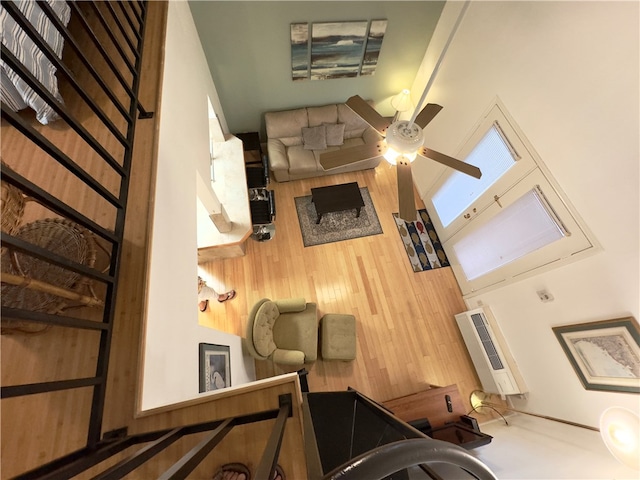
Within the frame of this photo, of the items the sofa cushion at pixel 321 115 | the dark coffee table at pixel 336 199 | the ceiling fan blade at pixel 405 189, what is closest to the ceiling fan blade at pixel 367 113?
the ceiling fan blade at pixel 405 189

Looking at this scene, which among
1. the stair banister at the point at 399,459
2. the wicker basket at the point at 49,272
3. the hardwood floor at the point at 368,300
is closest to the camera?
the stair banister at the point at 399,459

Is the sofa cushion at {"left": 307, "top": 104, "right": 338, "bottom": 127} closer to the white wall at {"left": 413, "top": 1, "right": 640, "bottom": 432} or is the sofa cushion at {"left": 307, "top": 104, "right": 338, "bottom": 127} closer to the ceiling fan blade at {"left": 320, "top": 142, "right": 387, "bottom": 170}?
the white wall at {"left": 413, "top": 1, "right": 640, "bottom": 432}

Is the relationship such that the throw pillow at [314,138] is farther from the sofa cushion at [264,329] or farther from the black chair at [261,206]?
the sofa cushion at [264,329]

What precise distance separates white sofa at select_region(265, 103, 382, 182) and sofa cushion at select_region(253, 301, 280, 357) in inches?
92.6

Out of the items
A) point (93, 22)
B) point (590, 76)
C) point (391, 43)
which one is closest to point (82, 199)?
point (93, 22)

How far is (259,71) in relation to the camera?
4.08 metres

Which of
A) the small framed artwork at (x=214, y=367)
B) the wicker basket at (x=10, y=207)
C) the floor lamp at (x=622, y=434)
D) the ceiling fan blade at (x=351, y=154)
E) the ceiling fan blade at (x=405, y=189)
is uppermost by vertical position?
the ceiling fan blade at (x=351, y=154)

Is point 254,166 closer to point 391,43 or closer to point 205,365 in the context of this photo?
point 391,43

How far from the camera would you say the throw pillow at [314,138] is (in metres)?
4.55

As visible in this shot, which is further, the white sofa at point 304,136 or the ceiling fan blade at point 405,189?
the white sofa at point 304,136

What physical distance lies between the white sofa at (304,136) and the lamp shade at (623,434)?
3.93m

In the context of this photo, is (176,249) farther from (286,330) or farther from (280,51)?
(280,51)

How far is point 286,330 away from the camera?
3.20 meters

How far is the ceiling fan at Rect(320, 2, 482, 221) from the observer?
1.86 meters
